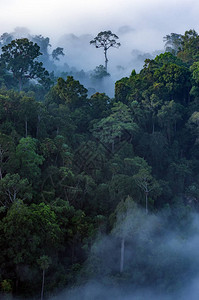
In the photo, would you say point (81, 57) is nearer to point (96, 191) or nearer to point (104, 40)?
point (104, 40)

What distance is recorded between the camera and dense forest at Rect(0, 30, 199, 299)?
13516 millimetres

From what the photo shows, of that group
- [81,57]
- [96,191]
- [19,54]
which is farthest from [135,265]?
[81,57]

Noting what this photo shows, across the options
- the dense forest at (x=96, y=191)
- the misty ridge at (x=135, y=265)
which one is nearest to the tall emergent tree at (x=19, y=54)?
the dense forest at (x=96, y=191)

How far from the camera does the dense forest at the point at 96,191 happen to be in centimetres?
1352

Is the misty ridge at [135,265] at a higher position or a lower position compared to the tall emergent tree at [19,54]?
lower

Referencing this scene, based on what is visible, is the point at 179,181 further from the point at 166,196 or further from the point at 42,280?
the point at 42,280

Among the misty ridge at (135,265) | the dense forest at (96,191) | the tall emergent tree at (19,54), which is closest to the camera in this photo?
the dense forest at (96,191)

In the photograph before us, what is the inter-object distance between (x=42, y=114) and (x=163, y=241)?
9.57m

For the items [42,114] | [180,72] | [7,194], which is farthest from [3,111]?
[180,72]

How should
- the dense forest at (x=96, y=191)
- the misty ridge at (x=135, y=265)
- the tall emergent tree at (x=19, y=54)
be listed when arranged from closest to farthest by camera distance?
the dense forest at (x=96, y=191), the misty ridge at (x=135, y=265), the tall emergent tree at (x=19, y=54)

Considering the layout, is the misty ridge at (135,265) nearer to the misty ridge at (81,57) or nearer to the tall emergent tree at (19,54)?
the tall emergent tree at (19,54)

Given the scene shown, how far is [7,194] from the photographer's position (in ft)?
46.4

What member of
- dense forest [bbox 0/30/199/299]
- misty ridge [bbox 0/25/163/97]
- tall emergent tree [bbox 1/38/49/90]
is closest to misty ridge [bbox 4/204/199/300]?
dense forest [bbox 0/30/199/299]

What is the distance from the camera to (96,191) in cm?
1700
